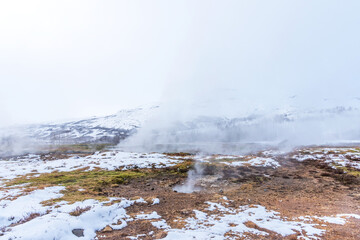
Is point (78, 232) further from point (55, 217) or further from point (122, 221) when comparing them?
point (122, 221)

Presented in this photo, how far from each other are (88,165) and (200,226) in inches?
1092

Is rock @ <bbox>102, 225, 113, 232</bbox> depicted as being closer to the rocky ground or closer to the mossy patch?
the rocky ground

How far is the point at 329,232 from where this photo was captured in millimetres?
10047

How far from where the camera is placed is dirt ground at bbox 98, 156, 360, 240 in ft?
34.8

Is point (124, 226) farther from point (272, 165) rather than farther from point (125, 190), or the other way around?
point (272, 165)

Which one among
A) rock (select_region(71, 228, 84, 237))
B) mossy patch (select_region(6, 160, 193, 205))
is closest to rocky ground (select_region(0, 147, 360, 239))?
rock (select_region(71, 228, 84, 237))

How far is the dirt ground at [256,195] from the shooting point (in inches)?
417

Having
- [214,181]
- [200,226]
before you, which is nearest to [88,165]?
[214,181]

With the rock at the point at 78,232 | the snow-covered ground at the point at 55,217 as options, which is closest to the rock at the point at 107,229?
the snow-covered ground at the point at 55,217

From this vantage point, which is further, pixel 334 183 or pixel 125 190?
pixel 334 183

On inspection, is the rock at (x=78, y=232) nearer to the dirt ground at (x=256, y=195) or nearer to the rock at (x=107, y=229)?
the dirt ground at (x=256, y=195)

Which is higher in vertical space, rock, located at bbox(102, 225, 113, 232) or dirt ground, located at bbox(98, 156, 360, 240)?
rock, located at bbox(102, 225, 113, 232)

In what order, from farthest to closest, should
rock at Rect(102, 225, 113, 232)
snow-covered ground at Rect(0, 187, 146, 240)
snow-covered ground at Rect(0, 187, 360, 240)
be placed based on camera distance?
rock at Rect(102, 225, 113, 232)
snow-covered ground at Rect(0, 187, 360, 240)
snow-covered ground at Rect(0, 187, 146, 240)

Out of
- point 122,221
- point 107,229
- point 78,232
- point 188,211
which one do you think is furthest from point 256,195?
point 78,232
